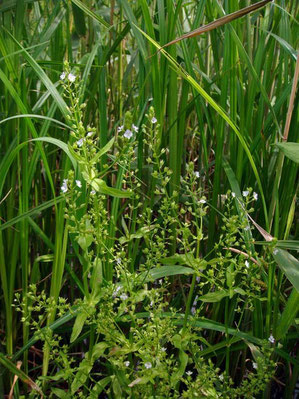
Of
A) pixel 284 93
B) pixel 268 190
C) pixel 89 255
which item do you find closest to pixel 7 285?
pixel 89 255

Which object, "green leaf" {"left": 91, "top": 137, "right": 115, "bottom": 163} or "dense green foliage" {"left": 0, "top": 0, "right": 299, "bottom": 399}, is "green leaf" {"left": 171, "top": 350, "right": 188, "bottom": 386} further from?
"green leaf" {"left": 91, "top": 137, "right": 115, "bottom": 163}

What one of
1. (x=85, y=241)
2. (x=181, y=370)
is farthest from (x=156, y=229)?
(x=181, y=370)

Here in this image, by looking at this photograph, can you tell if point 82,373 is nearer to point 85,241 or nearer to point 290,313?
point 85,241

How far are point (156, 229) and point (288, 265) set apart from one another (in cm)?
21

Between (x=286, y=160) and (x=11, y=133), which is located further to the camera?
(x=11, y=133)

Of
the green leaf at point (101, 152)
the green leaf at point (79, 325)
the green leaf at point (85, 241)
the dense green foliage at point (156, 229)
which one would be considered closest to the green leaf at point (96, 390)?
the dense green foliage at point (156, 229)

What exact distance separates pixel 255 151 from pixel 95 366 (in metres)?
0.57

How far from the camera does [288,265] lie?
3.02ft

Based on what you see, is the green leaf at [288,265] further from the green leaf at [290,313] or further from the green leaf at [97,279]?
the green leaf at [97,279]

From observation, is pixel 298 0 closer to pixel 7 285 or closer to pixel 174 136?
pixel 174 136

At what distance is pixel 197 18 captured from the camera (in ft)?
3.85

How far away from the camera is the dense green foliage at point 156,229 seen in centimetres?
93

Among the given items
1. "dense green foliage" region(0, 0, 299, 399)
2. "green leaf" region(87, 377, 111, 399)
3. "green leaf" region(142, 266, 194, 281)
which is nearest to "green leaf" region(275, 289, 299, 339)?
"dense green foliage" region(0, 0, 299, 399)

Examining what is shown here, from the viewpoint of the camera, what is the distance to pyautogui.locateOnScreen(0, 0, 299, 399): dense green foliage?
0.93m
